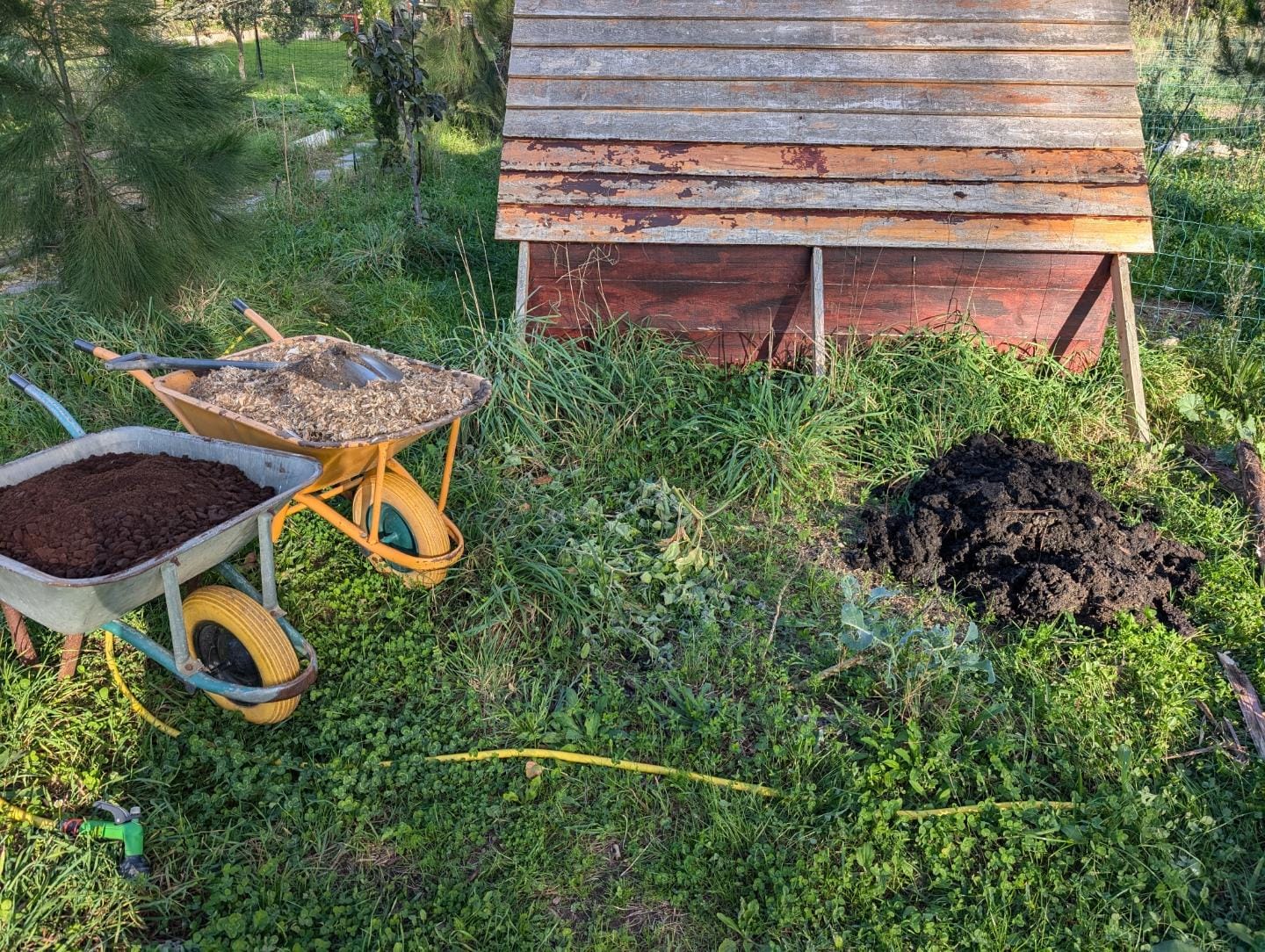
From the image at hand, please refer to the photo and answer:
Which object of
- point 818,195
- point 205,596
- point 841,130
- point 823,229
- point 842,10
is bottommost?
point 205,596

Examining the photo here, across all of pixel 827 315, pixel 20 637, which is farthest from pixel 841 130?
pixel 20 637

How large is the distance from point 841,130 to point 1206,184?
15.4ft

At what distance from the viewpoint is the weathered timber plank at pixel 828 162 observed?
4766 millimetres

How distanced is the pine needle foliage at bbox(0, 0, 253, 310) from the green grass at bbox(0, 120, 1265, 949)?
0.73 metres

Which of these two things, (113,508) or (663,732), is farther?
(663,732)

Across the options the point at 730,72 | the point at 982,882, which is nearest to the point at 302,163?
the point at 730,72

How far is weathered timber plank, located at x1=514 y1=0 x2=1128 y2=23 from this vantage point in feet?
16.1

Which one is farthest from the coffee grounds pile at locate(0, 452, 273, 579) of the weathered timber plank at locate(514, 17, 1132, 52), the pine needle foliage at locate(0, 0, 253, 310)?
the weathered timber plank at locate(514, 17, 1132, 52)

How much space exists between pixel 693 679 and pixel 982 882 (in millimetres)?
1124

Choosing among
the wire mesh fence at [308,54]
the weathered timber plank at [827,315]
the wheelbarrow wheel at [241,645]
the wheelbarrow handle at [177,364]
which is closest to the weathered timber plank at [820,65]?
the weathered timber plank at [827,315]

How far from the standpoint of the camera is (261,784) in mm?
2752

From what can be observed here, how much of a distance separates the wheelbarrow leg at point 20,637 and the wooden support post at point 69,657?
5.4 inches

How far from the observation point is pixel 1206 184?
747 cm

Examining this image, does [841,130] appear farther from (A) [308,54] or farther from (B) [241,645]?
(A) [308,54]
